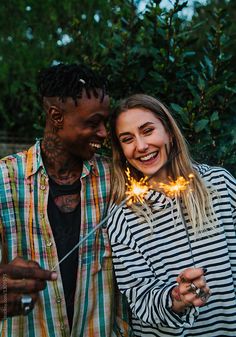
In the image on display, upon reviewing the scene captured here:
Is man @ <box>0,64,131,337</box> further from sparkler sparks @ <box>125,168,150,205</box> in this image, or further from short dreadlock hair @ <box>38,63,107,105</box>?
sparkler sparks @ <box>125,168,150,205</box>

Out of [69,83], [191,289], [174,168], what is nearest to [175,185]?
[174,168]

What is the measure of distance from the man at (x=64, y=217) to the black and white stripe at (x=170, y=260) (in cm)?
16

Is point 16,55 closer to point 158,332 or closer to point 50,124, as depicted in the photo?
point 50,124

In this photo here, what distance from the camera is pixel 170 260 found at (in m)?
2.90

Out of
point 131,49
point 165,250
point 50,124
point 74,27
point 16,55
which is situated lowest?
point 165,250

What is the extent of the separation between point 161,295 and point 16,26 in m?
6.00

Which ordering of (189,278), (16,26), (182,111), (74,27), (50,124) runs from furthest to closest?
(16,26)
(74,27)
(182,111)
(50,124)
(189,278)

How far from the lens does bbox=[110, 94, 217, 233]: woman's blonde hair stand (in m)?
3.00

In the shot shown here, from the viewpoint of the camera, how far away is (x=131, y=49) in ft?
13.8

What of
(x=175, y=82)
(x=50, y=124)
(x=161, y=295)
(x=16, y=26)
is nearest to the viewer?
(x=161, y=295)

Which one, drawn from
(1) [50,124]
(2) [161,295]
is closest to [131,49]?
(1) [50,124]

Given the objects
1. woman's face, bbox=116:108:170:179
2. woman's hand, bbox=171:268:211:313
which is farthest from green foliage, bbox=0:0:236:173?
woman's hand, bbox=171:268:211:313

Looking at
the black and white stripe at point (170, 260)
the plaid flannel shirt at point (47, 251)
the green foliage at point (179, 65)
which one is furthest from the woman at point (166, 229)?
the green foliage at point (179, 65)

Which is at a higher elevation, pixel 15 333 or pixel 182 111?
pixel 182 111
